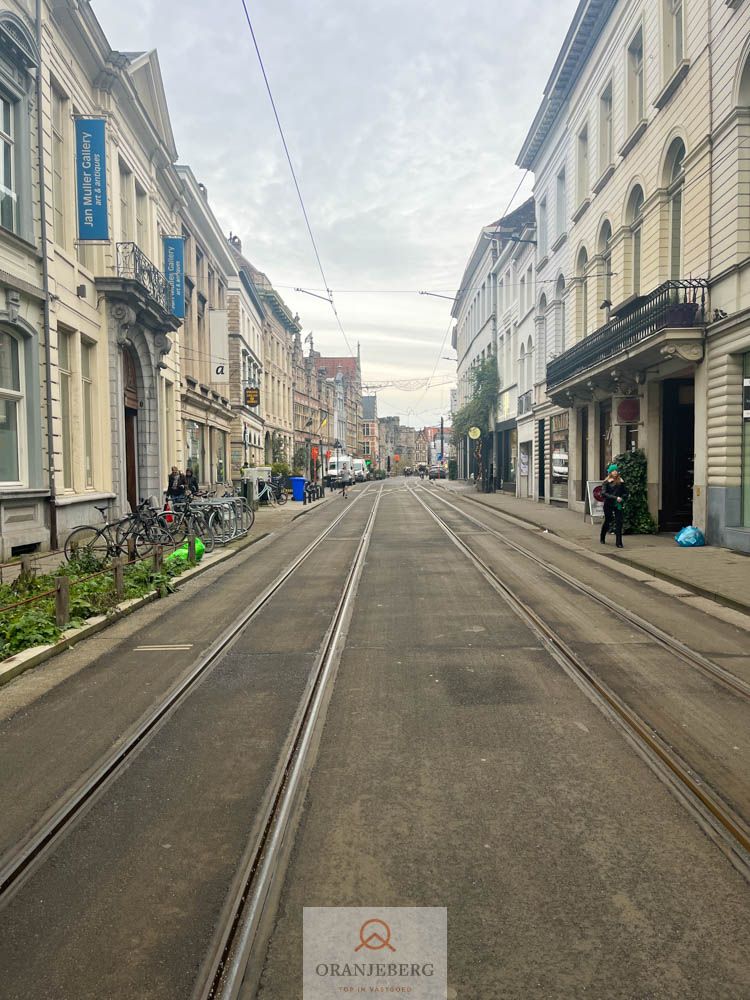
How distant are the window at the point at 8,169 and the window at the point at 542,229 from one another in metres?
22.5

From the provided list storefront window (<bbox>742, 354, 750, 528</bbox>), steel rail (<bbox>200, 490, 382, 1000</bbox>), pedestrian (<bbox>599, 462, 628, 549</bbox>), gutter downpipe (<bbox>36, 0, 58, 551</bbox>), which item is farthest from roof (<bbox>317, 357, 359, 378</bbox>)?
steel rail (<bbox>200, 490, 382, 1000</bbox>)

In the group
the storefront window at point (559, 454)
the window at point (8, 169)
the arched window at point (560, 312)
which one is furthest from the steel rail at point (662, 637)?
the arched window at point (560, 312)

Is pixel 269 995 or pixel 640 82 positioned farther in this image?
pixel 640 82

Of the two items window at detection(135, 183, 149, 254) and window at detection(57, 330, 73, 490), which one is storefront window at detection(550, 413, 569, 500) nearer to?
window at detection(135, 183, 149, 254)

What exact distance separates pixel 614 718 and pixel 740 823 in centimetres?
151

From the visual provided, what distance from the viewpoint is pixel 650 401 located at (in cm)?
1864

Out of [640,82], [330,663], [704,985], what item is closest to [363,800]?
[704,985]

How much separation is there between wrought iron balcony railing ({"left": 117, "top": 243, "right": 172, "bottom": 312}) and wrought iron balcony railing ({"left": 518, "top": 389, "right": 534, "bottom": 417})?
18.5 m

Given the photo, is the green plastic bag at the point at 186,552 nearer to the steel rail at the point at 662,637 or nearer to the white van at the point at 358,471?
the steel rail at the point at 662,637

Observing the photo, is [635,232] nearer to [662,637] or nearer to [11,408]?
[662,637]

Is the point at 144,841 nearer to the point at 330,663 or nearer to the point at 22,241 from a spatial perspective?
the point at 330,663

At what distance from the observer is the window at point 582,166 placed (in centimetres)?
2552

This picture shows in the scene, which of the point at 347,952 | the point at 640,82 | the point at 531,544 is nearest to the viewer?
the point at 347,952

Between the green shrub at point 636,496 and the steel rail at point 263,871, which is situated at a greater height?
the green shrub at point 636,496
